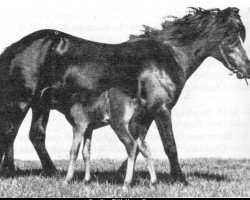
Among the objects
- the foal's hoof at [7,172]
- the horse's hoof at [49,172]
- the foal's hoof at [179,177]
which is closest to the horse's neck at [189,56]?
the foal's hoof at [179,177]

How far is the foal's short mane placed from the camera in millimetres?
9531

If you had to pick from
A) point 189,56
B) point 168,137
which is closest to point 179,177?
point 168,137

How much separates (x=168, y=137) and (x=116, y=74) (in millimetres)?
1463

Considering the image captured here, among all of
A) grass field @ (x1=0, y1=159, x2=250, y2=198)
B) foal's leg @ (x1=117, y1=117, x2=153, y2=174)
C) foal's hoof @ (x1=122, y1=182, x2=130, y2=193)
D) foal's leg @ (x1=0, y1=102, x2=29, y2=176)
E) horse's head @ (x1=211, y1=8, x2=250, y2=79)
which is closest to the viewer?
grass field @ (x1=0, y1=159, x2=250, y2=198)

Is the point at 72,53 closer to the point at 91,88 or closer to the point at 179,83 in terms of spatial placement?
the point at 91,88

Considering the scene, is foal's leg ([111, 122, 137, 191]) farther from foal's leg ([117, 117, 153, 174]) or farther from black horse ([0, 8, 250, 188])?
foal's leg ([117, 117, 153, 174])

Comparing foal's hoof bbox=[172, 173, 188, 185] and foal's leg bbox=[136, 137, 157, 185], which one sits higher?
foal's leg bbox=[136, 137, 157, 185]

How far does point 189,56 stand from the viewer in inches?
372

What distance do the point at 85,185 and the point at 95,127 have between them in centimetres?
104

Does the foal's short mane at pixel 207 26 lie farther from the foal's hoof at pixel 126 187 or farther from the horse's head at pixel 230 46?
the foal's hoof at pixel 126 187

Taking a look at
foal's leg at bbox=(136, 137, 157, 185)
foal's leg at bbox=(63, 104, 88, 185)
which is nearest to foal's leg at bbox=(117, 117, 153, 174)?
foal's leg at bbox=(136, 137, 157, 185)

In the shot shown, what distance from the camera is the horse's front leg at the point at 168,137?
8.74 m

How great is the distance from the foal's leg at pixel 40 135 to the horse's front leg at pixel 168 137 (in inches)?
94.5

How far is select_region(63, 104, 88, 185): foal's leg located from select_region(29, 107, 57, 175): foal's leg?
→ 5.39 ft
